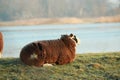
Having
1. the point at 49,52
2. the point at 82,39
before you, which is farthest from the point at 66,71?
the point at 82,39

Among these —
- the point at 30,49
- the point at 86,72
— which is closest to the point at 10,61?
the point at 30,49

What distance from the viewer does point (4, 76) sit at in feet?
37.2

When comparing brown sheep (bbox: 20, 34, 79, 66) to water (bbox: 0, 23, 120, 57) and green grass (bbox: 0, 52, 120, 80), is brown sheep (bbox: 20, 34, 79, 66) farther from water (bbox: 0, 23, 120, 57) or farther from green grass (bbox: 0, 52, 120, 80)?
water (bbox: 0, 23, 120, 57)

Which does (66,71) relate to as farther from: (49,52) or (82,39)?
(82,39)

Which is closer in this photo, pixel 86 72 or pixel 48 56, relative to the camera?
pixel 86 72

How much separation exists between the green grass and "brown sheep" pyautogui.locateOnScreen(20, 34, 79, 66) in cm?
25

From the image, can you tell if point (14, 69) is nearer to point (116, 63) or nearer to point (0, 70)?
point (0, 70)

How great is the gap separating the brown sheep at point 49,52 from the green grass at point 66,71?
0.25 meters

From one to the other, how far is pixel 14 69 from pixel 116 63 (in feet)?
10.3

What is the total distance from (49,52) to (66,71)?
3.81 feet

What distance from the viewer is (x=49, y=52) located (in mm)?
12703

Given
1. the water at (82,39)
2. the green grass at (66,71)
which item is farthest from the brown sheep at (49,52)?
the water at (82,39)

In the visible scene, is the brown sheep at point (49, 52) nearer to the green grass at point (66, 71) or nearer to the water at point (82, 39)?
the green grass at point (66, 71)

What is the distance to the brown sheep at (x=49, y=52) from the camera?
12.5 meters
